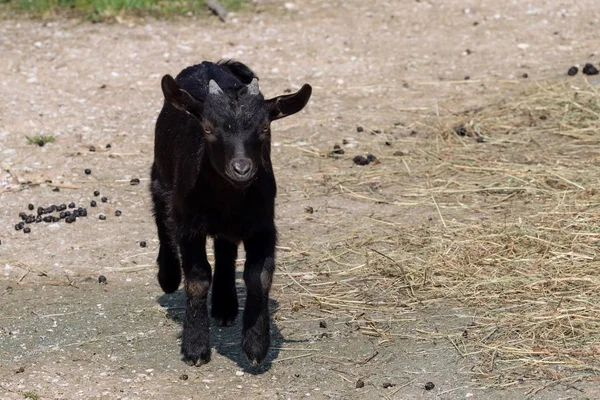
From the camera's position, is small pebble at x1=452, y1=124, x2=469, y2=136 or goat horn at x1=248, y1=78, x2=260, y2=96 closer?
goat horn at x1=248, y1=78, x2=260, y2=96

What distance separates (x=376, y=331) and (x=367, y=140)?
14.4 ft

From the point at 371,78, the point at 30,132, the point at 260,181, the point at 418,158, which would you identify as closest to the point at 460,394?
the point at 260,181

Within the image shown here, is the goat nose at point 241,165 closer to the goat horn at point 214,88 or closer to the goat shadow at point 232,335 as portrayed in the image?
the goat horn at point 214,88

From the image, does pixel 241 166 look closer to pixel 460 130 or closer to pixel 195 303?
pixel 195 303

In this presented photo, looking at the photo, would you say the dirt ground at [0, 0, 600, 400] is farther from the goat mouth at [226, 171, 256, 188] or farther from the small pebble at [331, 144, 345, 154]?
the goat mouth at [226, 171, 256, 188]

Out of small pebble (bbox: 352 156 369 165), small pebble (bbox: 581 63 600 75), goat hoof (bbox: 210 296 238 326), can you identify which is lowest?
small pebble (bbox: 352 156 369 165)

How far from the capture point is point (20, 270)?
27.0ft

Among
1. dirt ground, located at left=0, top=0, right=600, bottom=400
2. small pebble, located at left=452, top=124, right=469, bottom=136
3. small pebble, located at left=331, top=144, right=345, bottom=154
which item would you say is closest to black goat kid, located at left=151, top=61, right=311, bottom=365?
dirt ground, located at left=0, top=0, right=600, bottom=400

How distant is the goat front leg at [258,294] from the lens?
6.43 metres

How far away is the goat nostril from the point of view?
19.8 ft

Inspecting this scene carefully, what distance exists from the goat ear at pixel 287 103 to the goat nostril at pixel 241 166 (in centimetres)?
54

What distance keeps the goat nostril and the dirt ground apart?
131cm

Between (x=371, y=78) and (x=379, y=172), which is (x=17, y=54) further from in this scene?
(x=379, y=172)

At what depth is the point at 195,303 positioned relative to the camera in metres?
6.66
